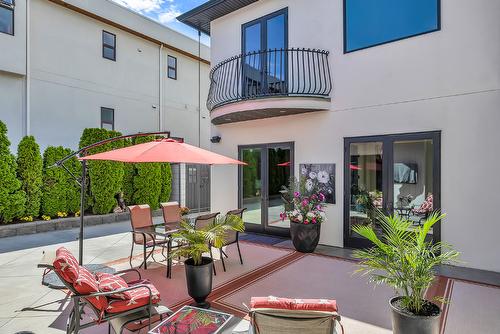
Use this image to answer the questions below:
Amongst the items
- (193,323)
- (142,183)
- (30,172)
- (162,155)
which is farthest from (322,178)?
(30,172)

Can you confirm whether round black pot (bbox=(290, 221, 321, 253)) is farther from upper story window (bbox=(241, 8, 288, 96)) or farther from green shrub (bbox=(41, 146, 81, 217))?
green shrub (bbox=(41, 146, 81, 217))

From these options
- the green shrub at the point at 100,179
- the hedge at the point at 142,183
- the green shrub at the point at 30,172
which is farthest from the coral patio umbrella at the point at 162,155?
the hedge at the point at 142,183

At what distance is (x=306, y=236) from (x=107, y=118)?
1012 centimetres

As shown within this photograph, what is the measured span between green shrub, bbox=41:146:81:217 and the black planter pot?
293 inches

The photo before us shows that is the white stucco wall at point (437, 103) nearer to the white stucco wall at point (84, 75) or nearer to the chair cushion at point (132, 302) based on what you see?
the chair cushion at point (132, 302)

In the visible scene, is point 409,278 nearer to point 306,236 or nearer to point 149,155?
point 149,155

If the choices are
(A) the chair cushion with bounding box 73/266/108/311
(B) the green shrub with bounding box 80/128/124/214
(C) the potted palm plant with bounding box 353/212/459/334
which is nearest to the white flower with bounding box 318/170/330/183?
(C) the potted palm plant with bounding box 353/212/459/334

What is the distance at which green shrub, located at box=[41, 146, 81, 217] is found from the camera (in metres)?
9.51

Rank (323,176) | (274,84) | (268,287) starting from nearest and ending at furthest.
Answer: (268,287) → (323,176) → (274,84)

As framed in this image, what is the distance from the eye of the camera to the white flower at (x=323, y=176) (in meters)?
7.63

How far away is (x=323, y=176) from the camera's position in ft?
25.2

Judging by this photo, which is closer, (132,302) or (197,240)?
(132,302)

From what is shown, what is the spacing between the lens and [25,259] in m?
6.39

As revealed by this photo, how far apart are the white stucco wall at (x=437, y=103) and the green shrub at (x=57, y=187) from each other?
721cm
